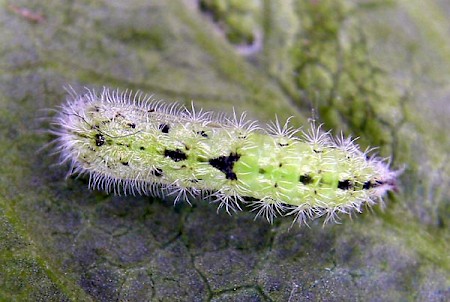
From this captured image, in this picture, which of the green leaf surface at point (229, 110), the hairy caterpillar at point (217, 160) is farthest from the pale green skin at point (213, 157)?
the green leaf surface at point (229, 110)

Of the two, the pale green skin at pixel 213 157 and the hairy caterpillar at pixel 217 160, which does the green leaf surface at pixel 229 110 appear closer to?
the hairy caterpillar at pixel 217 160

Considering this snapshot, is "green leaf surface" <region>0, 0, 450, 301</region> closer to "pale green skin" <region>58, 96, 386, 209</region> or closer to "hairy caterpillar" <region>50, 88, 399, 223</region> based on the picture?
"hairy caterpillar" <region>50, 88, 399, 223</region>

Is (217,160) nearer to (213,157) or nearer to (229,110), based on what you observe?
(213,157)

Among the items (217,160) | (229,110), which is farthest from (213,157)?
(229,110)

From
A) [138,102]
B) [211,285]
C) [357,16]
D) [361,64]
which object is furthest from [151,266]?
[357,16]

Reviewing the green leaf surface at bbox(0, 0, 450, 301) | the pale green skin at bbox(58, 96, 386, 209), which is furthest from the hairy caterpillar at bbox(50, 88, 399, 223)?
the green leaf surface at bbox(0, 0, 450, 301)
